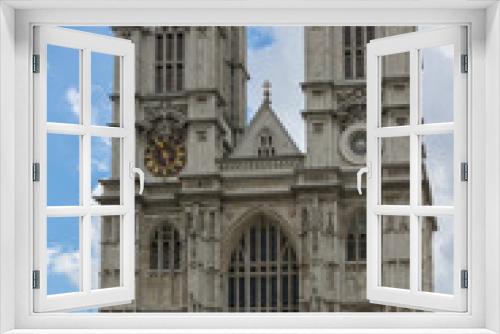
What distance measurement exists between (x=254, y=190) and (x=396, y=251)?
3.83m

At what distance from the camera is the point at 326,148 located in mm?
16891

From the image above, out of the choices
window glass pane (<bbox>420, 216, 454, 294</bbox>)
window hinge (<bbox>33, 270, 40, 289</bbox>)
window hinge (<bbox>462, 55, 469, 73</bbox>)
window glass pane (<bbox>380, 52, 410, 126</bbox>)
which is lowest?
window glass pane (<bbox>420, 216, 454, 294</bbox>)

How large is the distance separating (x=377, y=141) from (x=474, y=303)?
1.94 ft

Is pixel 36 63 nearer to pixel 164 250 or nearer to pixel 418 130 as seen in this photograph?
pixel 418 130

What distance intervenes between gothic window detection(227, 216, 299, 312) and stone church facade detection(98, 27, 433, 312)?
0.08 ft

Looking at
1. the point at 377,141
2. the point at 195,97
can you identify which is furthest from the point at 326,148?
the point at 377,141

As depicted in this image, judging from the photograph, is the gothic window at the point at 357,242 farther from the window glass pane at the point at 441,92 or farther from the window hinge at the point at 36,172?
the window hinge at the point at 36,172

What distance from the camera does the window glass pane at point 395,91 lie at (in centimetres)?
1658

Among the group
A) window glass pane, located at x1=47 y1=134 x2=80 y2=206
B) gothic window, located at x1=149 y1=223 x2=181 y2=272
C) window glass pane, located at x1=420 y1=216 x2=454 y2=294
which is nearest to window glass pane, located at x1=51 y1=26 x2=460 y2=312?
gothic window, located at x1=149 y1=223 x2=181 y2=272

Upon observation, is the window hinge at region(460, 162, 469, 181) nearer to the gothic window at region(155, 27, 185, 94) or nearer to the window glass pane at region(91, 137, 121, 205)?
the window glass pane at region(91, 137, 121, 205)

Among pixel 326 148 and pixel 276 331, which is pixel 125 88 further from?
pixel 326 148

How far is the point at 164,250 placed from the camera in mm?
17000

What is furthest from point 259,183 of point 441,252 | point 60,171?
point 60,171

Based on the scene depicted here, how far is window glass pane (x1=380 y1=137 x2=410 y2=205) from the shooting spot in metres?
16.3
